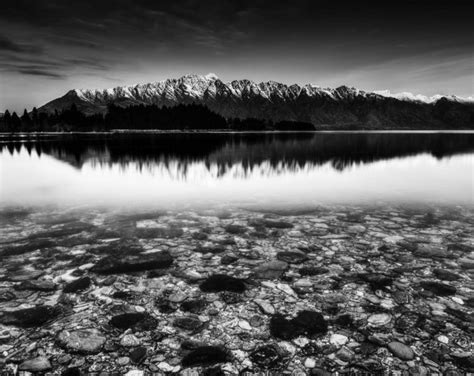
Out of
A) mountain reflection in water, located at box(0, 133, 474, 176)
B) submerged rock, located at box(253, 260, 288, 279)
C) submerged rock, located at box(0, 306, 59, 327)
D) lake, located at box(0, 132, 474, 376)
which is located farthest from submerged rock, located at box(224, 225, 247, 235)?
mountain reflection in water, located at box(0, 133, 474, 176)

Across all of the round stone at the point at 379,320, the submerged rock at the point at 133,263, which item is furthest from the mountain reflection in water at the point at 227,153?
the round stone at the point at 379,320

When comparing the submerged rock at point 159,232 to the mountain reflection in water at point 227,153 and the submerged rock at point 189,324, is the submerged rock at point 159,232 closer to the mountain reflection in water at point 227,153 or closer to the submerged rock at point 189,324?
the submerged rock at point 189,324

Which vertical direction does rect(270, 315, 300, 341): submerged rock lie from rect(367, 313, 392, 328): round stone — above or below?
above

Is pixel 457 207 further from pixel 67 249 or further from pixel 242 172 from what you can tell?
pixel 67 249

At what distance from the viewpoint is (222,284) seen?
7.21 metres

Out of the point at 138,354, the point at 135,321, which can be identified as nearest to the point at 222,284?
the point at 135,321

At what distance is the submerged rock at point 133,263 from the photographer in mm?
7910

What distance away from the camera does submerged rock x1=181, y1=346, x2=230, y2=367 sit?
4832 mm

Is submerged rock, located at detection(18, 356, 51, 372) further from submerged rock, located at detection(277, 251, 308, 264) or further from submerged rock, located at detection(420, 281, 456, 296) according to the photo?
submerged rock, located at detection(420, 281, 456, 296)

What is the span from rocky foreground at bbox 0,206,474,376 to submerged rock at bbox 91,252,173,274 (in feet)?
0.18

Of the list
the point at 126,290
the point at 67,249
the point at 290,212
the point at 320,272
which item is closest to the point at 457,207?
the point at 290,212

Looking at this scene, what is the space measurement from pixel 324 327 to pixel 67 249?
7545 mm

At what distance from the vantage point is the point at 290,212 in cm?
1400

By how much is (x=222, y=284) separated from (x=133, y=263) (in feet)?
8.77
